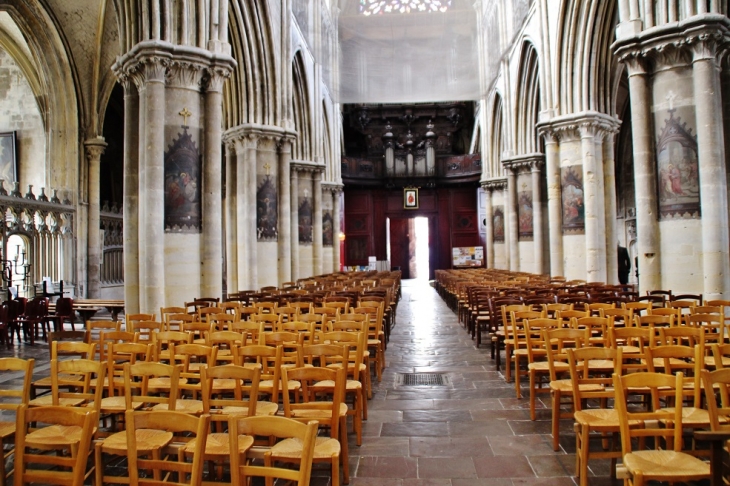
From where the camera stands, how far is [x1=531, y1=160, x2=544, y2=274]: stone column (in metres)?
21.4

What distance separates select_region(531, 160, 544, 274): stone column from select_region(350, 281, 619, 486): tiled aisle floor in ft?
46.6

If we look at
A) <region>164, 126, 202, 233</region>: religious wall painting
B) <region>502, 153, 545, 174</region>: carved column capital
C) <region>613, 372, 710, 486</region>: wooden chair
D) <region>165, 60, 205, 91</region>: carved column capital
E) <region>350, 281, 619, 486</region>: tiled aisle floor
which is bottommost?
<region>350, 281, 619, 486</region>: tiled aisle floor

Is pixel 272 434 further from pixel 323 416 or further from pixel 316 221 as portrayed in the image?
pixel 316 221

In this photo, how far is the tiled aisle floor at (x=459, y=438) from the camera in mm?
4086

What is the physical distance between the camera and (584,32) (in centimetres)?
1552

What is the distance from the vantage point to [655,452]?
3146 millimetres

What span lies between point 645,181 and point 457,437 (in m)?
8.08

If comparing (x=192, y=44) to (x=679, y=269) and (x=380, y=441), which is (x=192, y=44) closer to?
(x=380, y=441)

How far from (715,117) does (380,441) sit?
907 cm

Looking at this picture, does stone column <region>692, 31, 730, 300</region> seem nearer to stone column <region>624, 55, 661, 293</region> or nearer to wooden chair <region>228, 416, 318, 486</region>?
stone column <region>624, 55, 661, 293</region>

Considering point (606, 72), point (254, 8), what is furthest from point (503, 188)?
point (254, 8)

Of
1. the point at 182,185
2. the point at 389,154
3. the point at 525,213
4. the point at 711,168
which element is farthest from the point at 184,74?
the point at 389,154

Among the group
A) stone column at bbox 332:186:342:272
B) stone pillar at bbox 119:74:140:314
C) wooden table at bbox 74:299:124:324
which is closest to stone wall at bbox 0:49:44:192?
wooden table at bbox 74:299:124:324

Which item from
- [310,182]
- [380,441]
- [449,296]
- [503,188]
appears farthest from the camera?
[503,188]
